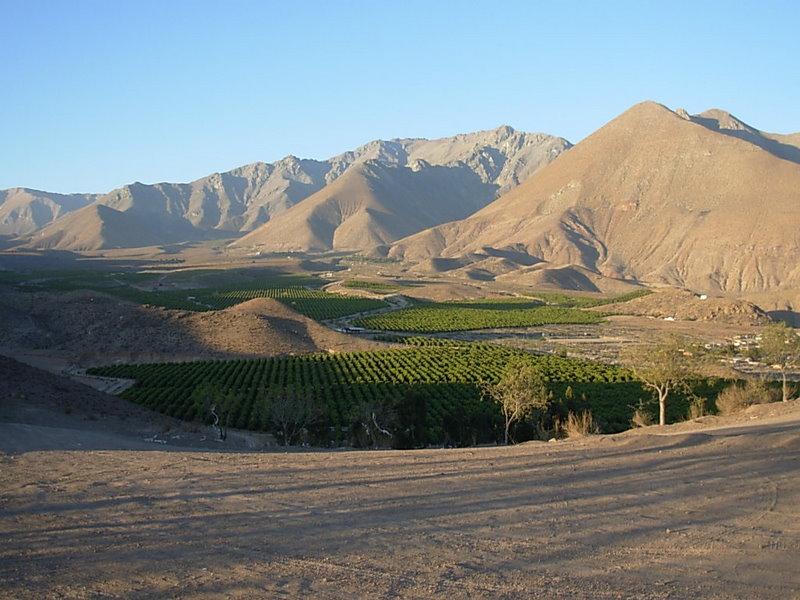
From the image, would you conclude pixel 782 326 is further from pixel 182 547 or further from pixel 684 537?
pixel 182 547

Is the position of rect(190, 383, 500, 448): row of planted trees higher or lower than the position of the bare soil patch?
lower

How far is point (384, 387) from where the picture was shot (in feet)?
143

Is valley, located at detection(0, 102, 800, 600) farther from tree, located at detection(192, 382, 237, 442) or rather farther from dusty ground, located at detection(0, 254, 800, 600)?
tree, located at detection(192, 382, 237, 442)

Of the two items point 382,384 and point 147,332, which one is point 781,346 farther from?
point 147,332

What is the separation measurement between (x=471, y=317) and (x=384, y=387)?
52.4 metres

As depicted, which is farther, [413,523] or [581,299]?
[581,299]

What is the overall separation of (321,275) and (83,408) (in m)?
151

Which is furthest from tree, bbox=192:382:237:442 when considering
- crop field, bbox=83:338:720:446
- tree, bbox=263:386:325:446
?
tree, bbox=263:386:325:446

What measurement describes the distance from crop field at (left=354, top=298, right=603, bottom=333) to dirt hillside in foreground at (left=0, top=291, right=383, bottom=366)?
52.7 ft

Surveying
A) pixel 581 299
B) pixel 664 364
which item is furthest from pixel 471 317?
pixel 664 364

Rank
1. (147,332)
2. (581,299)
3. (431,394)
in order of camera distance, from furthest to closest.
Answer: (581,299), (147,332), (431,394)

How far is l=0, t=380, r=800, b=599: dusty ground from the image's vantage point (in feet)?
28.7

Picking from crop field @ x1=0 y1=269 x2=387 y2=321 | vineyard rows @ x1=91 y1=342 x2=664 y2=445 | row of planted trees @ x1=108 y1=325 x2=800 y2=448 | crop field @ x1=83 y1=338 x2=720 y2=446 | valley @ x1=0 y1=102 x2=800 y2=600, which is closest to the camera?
valley @ x1=0 y1=102 x2=800 y2=600

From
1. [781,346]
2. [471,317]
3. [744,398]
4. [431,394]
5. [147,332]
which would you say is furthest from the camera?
[471,317]
